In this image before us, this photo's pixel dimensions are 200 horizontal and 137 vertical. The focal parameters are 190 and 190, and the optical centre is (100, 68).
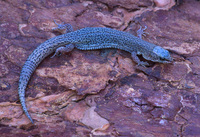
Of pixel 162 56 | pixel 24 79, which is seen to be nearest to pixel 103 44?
pixel 162 56

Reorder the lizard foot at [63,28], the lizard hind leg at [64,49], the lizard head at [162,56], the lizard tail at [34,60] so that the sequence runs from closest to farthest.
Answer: the lizard tail at [34,60]
the lizard head at [162,56]
the lizard hind leg at [64,49]
the lizard foot at [63,28]

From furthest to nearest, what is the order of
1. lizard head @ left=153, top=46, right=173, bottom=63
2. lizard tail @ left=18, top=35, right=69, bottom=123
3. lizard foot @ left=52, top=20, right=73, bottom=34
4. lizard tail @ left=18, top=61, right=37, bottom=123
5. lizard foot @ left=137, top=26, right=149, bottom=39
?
lizard foot @ left=137, top=26, right=149, bottom=39 < lizard foot @ left=52, top=20, right=73, bottom=34 < lizard head @ left=153, top=46, right=173, bottom=63 < lizard tail @ left=18, top=35, right=69, bottom=123 < lizard tail @ left=18, top=61, right=37, bottom=123

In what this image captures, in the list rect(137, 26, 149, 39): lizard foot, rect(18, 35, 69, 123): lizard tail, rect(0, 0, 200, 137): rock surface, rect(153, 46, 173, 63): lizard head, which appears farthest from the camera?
rect(137, 26, 149, 39): lizard foot

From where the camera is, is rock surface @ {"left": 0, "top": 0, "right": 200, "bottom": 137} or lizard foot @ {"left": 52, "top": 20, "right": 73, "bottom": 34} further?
lizard foot @ {"left": 52, "top": 20, "right": 73, "bottom": 34}

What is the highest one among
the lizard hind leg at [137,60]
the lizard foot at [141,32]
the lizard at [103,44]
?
the lizard foot at [141,32]

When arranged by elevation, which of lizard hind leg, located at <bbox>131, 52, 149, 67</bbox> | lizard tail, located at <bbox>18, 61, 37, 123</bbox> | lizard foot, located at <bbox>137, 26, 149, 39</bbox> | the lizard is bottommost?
lizard tail, located at <bbox>18, 61, 37, 123</bbox>

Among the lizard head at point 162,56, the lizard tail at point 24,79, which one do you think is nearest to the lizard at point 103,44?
the lizard head at point 162,56

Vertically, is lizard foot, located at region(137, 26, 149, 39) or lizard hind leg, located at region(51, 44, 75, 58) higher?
lizard foot, located at region(137, 26, 149, 39)

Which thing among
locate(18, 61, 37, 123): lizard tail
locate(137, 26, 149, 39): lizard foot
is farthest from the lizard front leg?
locate(137, 26, 149, 39): lizard foot

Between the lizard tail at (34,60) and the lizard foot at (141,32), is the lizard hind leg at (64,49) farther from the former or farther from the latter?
the lizard foot at (141,32)

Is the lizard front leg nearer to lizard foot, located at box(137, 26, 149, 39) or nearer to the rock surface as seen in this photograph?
the rock surface
